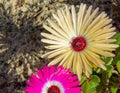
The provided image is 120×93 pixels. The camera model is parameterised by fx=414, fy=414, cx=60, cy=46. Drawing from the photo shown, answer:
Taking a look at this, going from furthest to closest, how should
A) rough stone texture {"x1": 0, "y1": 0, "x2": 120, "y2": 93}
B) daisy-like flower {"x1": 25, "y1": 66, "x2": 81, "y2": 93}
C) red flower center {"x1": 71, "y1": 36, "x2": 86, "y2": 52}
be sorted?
rough stone texture {"x1": 0, "y1": 0, "x2": 120, "y2": 93} < red flower center {"x1": 71, "y1": 36, "x2": 86, "y2": 52} < daisy-like flower {"x1": 25, "y1": 66, "x2": 81, "y2": 93}

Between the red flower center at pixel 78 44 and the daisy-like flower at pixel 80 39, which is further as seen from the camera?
the red flower center at pixel 78 44

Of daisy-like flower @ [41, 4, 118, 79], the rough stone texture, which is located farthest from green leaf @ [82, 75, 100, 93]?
the rough stone texture

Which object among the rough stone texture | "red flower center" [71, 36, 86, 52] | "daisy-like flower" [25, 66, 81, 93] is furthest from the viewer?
the rough stone texture

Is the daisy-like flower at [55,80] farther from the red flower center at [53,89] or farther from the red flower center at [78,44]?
the red flower center at [78,44]

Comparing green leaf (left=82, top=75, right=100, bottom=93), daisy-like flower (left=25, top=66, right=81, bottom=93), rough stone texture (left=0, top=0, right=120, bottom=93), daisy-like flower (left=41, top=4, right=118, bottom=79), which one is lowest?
daisy-like flower (left=25, top=66, right=81, bottom=93)

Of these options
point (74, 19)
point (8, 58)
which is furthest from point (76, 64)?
point (8, 58)

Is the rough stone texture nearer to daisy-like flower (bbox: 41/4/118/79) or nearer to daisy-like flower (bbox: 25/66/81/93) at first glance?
daisy-like flower (bbox: 41/4/118/79)

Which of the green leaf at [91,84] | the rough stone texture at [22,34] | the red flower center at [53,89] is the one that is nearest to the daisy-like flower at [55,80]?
the red flower center at [53,89]

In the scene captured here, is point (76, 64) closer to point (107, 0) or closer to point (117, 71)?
point (117, 71)
